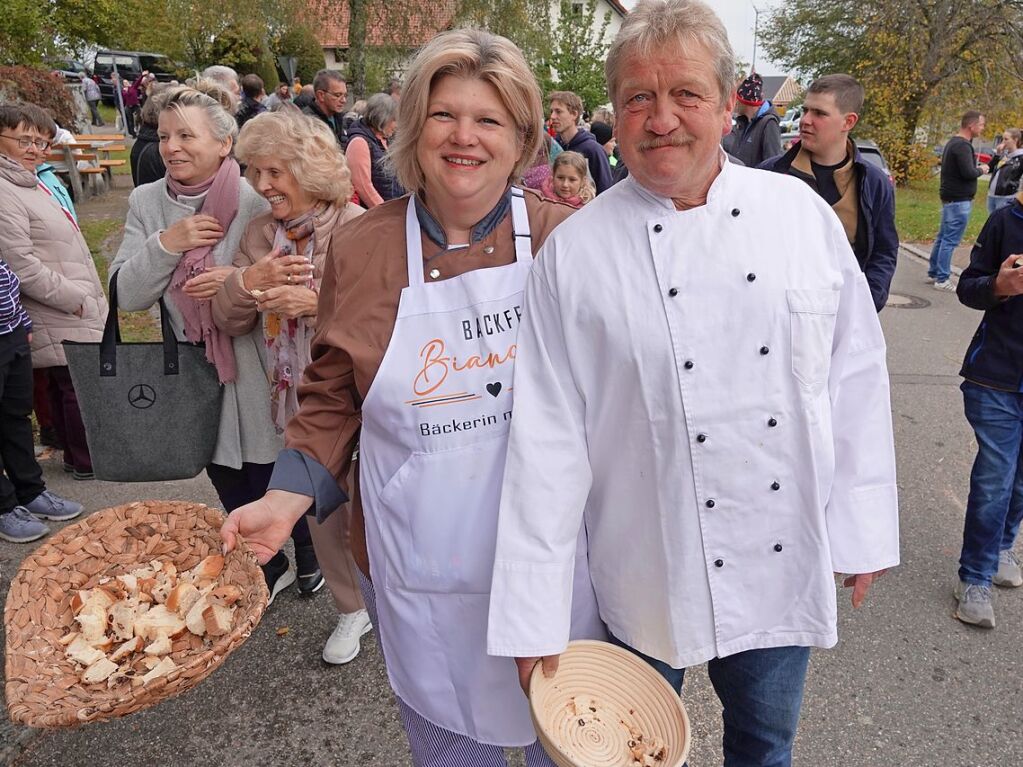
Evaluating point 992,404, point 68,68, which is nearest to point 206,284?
point 992,404

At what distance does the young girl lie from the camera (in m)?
5.31

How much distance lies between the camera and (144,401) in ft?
8.54

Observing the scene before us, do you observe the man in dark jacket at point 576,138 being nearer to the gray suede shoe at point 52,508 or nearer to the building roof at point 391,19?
the gray suede shoe at point 52,508

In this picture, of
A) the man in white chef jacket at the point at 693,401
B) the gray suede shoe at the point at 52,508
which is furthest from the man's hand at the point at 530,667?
the gray suede shoe at the point at 52,508

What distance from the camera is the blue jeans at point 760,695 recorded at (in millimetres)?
1610

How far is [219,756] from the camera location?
2410 mm

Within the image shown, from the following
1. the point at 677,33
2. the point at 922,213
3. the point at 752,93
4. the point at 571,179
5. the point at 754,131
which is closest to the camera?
the point at 677,33

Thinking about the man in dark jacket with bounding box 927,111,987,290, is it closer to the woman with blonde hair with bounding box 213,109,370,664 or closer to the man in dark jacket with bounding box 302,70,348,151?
the man in dark jacket with bounding box 302,70,348,151

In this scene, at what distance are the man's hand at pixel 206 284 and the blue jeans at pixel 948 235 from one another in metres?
8.87

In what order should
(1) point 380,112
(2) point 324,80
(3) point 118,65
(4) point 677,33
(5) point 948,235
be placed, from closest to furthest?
(4) point 677,33 → (1) point 380,112 → (2) point 324,80 → (5) point 948,235 → (3) point 118,65

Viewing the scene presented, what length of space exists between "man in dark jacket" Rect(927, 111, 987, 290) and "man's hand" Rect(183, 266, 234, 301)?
29.1ft

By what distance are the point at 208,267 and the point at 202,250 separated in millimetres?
60

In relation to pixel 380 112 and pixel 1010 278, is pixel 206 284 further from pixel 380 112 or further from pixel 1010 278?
pixel 380 112

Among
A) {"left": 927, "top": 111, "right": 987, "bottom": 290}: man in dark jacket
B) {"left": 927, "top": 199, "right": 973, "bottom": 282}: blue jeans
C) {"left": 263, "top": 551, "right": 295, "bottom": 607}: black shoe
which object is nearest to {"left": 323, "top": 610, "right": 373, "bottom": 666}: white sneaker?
{"left": 263, "top": 551, "right": 295, "bottom": 607}: black shoe
